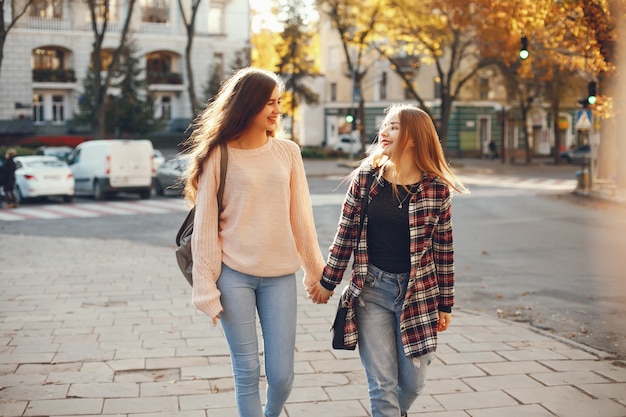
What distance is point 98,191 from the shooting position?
2727 cm

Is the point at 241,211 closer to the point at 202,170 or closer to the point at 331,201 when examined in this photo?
the point at 202,170

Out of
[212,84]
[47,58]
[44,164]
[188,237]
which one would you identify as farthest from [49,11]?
[188,237]

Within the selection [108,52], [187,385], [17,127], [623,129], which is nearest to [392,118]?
[187,385]

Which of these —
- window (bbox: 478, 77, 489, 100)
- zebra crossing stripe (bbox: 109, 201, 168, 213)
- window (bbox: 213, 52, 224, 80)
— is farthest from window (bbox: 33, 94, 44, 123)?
zebra crossing stripe (bbox: 109, 201, 168, 213)

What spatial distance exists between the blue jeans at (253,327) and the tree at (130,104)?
5006 cm

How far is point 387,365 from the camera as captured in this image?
412 cm

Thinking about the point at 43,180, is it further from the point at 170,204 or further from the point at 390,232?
the point at 390,232

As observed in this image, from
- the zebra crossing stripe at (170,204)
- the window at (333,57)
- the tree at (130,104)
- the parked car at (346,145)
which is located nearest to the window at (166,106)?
the tree at (130,104)

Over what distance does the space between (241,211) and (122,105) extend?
1988 inches

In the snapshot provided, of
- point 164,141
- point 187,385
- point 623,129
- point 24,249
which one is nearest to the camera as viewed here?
point 187,385

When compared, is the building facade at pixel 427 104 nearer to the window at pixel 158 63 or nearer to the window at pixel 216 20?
the window at pixel 216 20

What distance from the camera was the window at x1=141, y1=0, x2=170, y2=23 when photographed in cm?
6281

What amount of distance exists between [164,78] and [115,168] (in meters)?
38.3

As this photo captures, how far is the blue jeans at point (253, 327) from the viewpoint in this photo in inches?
157
